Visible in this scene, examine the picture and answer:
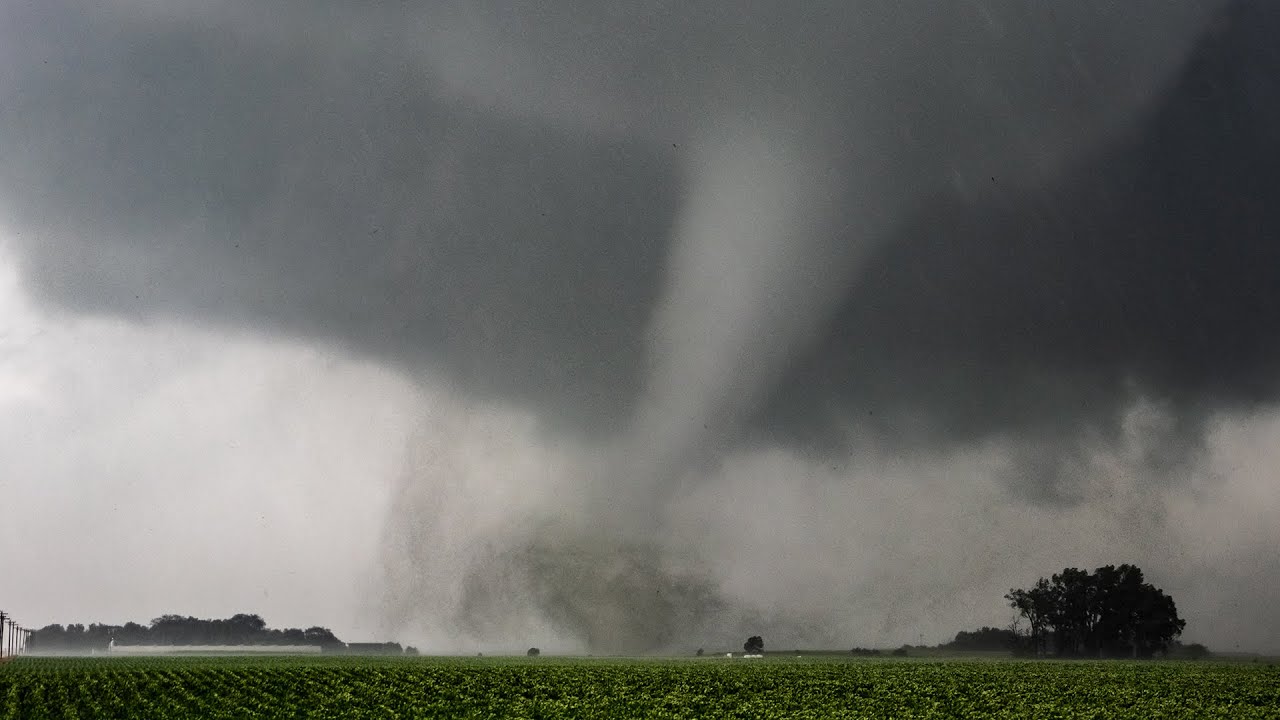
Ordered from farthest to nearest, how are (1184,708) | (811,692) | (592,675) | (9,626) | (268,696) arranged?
1. (9,626)
2. (592,675)
3. (811,692)
4. (268,696)
5. (1184,708)

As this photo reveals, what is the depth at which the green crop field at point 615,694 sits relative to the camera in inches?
2485

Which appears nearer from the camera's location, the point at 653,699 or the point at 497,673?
the point at 653,699

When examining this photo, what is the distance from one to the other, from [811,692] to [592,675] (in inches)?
1033

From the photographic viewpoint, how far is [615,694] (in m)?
75.5

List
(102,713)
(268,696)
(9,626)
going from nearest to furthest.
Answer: (102,713) < (268,696) < (9,626)

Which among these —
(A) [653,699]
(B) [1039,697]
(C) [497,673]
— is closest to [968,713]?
(B) [1039,697]

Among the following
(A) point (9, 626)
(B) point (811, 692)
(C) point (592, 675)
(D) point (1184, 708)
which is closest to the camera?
(D) point (1184, 708)

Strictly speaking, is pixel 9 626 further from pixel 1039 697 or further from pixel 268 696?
pixel 1039 697

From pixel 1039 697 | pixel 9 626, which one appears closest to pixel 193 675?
pixel 1039 697

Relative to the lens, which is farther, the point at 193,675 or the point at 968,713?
the point at 193,675

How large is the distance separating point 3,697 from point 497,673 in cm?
4163

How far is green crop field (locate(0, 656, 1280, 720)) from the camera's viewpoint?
6312cm

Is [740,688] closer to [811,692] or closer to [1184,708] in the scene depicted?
[811,692]

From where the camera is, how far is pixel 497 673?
98.2 metres
